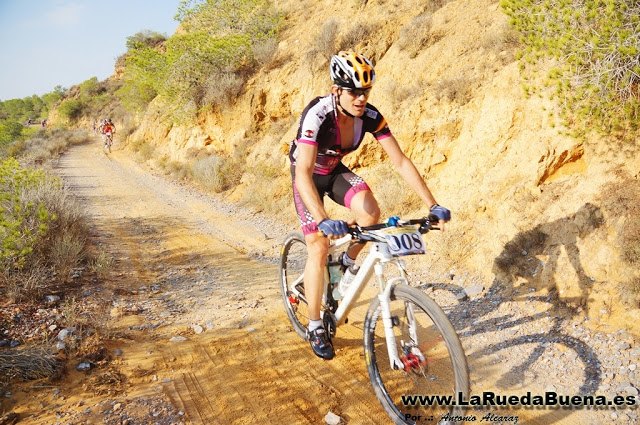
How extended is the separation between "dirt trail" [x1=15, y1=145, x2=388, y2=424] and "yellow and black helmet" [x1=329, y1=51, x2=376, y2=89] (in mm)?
2456

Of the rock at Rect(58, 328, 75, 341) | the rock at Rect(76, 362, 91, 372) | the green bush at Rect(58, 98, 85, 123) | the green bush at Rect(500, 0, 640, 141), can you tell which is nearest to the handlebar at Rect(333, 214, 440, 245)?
the rock at Rect(76, 362, 91, 372)

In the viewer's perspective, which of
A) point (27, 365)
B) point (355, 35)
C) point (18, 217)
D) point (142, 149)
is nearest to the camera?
point (27, 365)

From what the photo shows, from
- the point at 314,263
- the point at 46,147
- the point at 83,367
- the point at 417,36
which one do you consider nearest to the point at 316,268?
the point at 314,263

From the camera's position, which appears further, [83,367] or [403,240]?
[83,367]

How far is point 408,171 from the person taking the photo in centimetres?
356

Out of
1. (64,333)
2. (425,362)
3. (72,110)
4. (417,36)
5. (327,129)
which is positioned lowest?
(425,362)

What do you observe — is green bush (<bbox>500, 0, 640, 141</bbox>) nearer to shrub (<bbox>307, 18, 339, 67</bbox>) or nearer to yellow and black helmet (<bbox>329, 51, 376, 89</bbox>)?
yellow and black helmet (<bbox>329, 51, 376, 89</bbox>)

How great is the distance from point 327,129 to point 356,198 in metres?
0.66

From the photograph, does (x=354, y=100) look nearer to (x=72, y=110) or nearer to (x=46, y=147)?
(x=46, y=147)

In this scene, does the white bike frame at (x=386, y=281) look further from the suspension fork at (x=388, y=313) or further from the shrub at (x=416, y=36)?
the shrub at (x=416, y=36)

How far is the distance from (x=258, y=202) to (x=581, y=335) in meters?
7.93

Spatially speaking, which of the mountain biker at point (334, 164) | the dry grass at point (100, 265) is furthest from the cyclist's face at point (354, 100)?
the dry grass at point (100, 265)

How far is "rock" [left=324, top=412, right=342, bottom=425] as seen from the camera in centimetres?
305

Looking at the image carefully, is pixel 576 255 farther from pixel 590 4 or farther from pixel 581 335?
pixel 590 4
